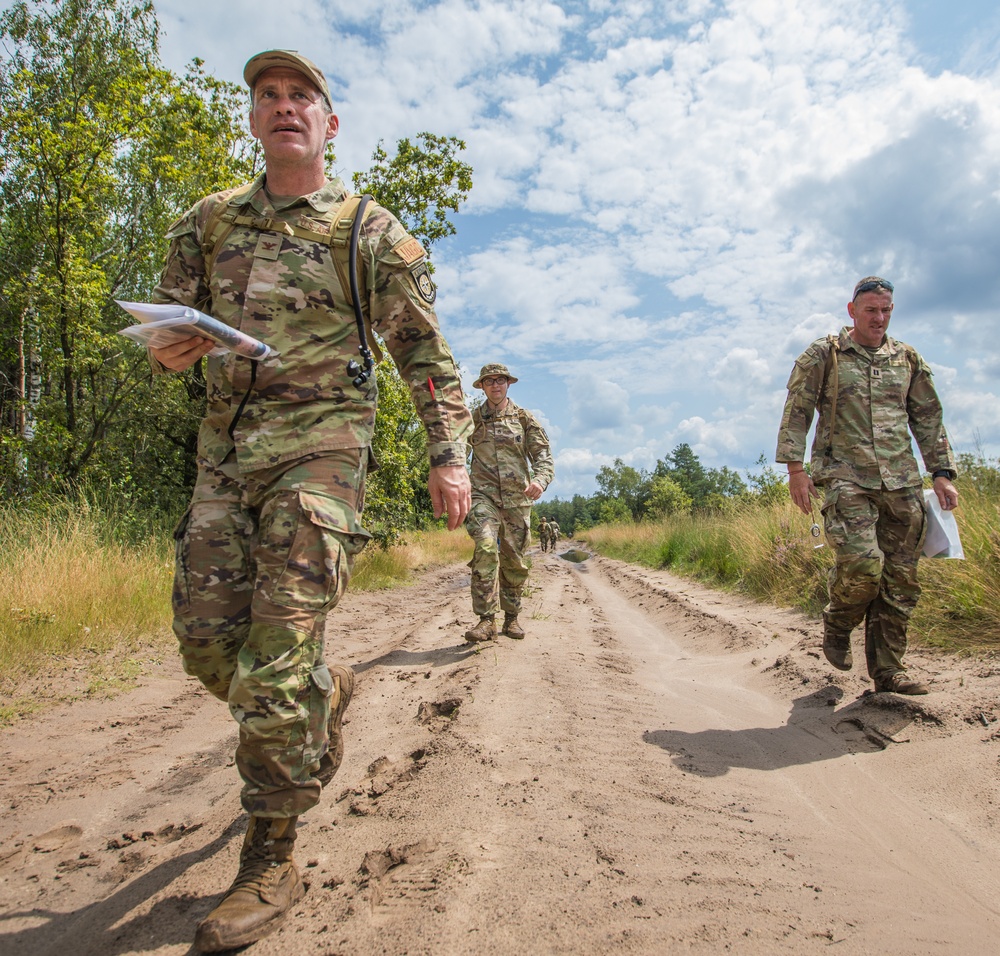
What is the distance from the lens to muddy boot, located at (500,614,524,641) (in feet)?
22.9

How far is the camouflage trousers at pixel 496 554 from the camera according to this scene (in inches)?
268

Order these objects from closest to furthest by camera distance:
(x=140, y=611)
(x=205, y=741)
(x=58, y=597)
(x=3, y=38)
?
(x=205, y=741) → (x=58, y=597) → (x=140, y=611) → (x=3, y=38)

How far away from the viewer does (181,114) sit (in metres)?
12.8

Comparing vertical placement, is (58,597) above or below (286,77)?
below

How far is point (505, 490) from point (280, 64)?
500 cm

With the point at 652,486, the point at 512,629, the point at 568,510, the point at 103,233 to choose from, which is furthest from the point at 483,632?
the point at 568,510

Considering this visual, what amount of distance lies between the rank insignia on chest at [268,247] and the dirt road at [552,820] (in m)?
2.12

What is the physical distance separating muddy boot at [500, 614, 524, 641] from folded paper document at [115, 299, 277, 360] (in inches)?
205

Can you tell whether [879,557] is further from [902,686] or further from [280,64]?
[280,64]

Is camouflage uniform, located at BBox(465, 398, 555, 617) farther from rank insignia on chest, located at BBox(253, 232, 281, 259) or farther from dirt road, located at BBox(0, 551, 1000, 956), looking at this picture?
rank insignia on chest, located at BBox(253, 232, 281, 259)

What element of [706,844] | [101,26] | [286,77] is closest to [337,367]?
[286,77]

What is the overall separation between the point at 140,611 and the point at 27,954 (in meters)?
4.72

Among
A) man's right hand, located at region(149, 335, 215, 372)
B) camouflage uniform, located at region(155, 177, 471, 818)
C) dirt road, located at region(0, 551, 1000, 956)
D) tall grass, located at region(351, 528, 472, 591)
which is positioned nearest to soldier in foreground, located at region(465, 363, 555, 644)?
tall grass, located at region(351, 528, 472, 591)

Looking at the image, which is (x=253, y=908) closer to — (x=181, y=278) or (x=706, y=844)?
(x=706, y=844)
